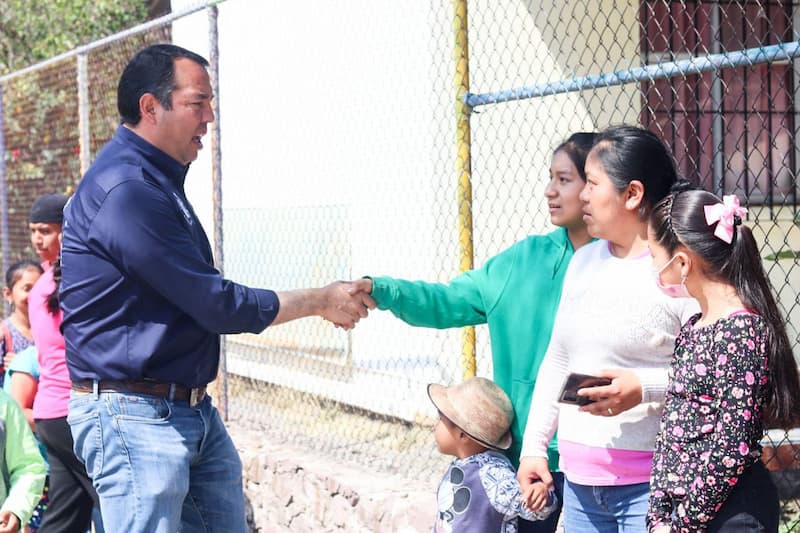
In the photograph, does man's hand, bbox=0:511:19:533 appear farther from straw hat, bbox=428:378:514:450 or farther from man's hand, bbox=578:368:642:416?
man's hand, bbox=578:368:642:416

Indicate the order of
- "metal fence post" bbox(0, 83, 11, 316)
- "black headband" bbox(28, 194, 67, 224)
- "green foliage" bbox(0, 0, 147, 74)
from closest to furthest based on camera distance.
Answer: "black headband" bbox(28, 194, 67, 224) < "metal fence post" bbox(0, 83, 11, 316) < "green foliage" bbox(0, 0, 147, 74)

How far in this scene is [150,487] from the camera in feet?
11.5

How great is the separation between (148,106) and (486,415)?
1531 millimetres

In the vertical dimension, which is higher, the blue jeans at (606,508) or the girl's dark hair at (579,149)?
the girl's dark hair at (579,149)

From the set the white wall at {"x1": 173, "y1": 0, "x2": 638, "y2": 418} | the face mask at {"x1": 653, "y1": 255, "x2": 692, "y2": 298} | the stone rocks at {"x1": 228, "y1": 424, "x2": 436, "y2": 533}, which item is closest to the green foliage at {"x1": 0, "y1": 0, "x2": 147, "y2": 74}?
the white wall at {"x1": 173, "y1": 0, "x2": 638, "y2": 418}

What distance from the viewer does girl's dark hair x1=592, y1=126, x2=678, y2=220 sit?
3.19 meters

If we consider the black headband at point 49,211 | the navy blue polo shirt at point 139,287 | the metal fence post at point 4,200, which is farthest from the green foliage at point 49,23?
the navy blue polo shirt at point 139,287

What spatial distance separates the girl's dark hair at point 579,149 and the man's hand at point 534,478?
92 centimetres

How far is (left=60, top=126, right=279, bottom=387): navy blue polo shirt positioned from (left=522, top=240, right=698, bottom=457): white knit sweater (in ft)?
3.32

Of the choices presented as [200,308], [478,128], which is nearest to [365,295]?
[200,308]

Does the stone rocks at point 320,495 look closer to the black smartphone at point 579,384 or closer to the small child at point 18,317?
the small child at point 18,317

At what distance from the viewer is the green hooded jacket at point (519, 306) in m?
3.65

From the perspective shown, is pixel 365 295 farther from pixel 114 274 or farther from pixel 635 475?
pixel 635 475

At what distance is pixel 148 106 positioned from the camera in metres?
3.72
